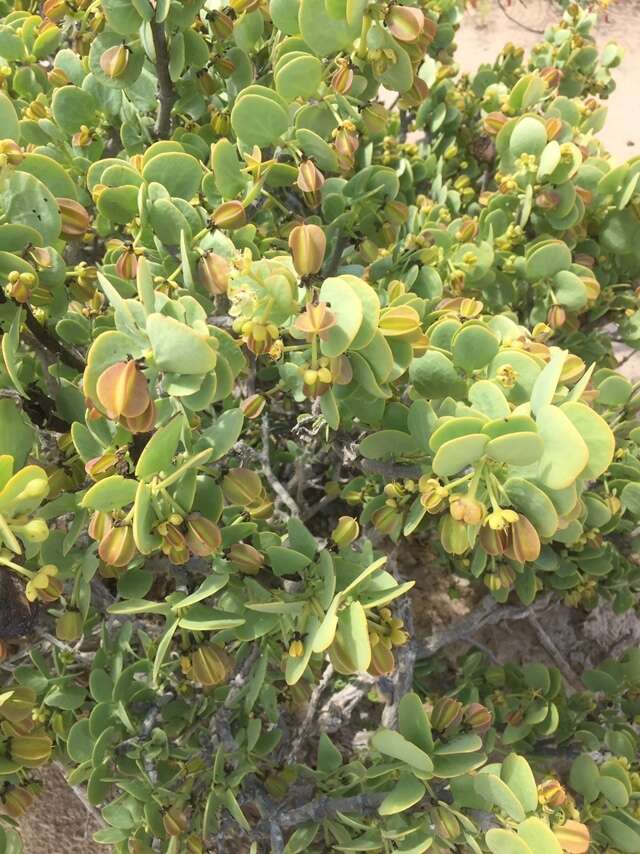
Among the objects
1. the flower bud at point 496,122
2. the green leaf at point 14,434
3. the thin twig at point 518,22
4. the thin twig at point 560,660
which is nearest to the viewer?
the green leaf at point 14,434

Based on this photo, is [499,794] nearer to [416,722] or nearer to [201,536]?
[416,722]

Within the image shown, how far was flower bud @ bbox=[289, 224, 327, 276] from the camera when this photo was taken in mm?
887

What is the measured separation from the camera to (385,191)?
1.41 m

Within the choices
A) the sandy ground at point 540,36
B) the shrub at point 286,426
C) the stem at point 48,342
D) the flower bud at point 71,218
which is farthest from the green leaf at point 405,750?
the sandy ground at point 540,36

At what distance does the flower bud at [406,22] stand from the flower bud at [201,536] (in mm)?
671

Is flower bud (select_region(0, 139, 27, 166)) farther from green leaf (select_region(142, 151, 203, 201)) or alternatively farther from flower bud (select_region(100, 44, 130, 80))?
flower bud (select_region(100, 44, 130, 80))

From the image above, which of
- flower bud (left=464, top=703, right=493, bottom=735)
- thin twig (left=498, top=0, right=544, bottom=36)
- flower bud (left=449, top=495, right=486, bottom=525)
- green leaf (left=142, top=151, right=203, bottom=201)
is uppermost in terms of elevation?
thin twig (left=498, top=0, right=544, bottom=36)

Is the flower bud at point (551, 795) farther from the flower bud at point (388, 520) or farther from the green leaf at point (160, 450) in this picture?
the green leaf at point (160, 450)

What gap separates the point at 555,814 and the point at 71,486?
0.83m

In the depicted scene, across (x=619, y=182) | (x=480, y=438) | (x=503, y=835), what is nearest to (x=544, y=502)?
(x=480, y=438)

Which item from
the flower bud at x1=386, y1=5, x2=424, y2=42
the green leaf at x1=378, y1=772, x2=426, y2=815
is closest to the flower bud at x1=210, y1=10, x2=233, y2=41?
the flower bud at x1=386, y1=5, x2=424, y2=42

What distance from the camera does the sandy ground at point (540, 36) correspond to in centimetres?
403

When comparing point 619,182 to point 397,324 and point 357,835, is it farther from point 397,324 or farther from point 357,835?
point 357,835

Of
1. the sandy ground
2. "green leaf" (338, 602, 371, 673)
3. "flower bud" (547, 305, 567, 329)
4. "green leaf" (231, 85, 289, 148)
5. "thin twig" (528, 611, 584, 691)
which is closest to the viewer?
"green leaf" (338, 602, 371, 673)
